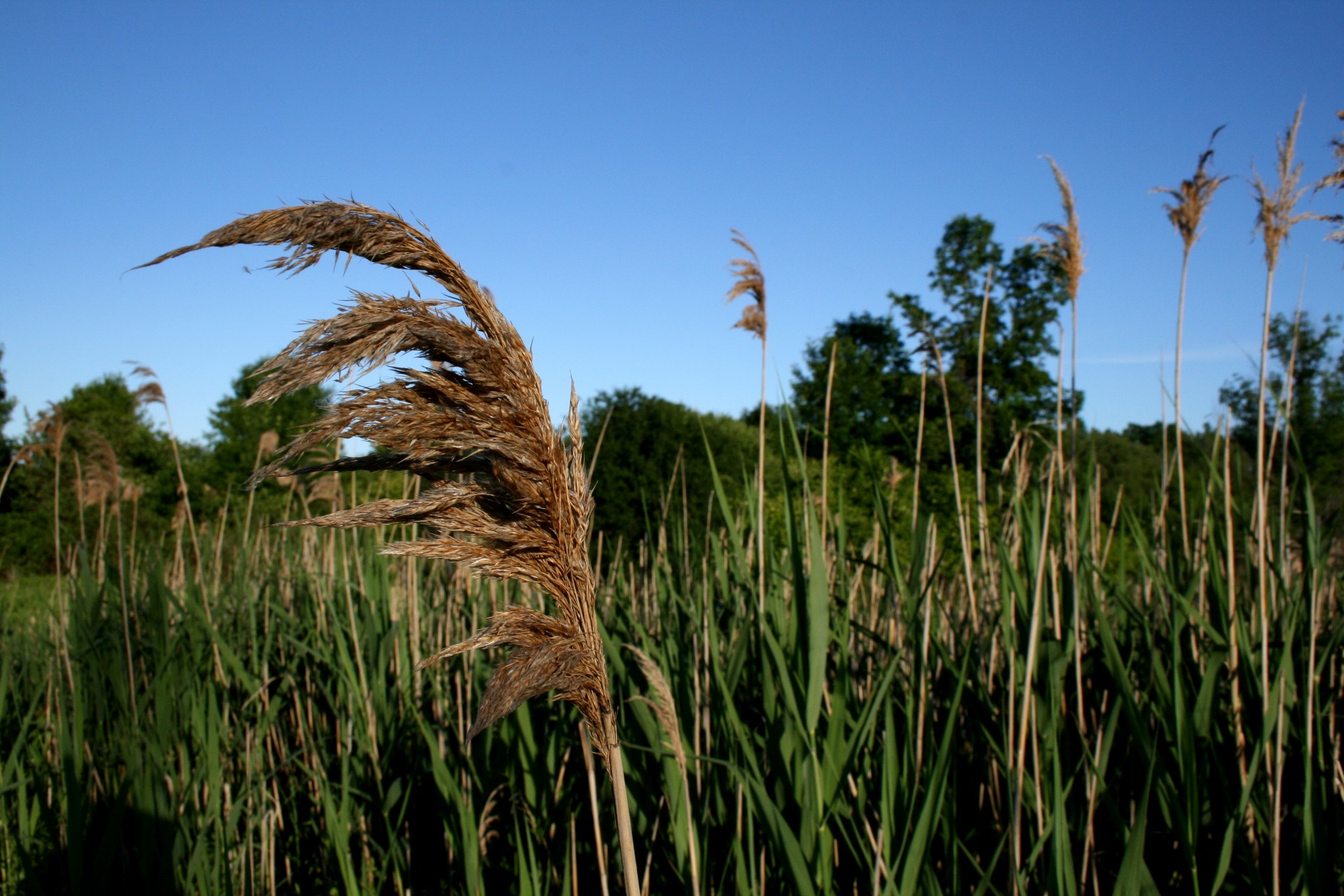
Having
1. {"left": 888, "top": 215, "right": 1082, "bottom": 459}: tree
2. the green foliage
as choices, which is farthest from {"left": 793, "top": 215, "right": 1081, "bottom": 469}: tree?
the green foliage

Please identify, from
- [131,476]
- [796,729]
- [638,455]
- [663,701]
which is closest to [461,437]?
[663,701]

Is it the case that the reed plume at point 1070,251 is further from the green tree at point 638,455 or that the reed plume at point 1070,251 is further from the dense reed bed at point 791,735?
the green tree at point 638,455

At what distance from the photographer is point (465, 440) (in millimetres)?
1152

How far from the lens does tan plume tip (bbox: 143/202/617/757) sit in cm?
110

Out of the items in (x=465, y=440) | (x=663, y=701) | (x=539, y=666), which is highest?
(x=465, y=440)

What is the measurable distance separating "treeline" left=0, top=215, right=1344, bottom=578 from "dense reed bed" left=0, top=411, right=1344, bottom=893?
318 millimetres

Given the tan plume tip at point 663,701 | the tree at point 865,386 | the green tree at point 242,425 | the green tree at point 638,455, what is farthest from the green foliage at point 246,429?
the tan plume tip at point 663,701

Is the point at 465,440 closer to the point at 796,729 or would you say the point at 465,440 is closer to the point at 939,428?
the point at 796,729

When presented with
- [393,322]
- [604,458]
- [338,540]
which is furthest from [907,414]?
[393,322]

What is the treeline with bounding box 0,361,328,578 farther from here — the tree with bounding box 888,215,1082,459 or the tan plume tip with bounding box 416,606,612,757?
the tree with bounding box 888,215,1082,459

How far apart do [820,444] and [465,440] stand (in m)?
14.4

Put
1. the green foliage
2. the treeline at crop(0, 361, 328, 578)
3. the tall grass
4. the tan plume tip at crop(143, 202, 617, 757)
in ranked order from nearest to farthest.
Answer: the tan plume tip at crop(143, 202, 617, 757) → the tall grass → the treeline at crop(0, 361, 328, 578) → the green foliage

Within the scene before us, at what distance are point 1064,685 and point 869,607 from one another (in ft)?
3.92

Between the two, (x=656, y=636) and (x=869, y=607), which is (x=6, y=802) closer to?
(x=656, y=636)
